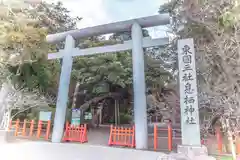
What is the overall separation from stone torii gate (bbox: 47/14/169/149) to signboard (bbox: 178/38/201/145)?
40.7 inches

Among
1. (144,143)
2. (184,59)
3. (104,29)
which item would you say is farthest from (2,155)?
Result: (184,59)

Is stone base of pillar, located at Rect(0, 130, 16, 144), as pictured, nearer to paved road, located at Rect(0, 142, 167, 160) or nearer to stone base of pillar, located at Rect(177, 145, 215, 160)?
paved road, located at Rect(0, 142, 167, 160)

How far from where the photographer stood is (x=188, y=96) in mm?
4512

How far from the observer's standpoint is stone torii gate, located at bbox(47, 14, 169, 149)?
5.41 meters

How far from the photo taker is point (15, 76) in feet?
28.8

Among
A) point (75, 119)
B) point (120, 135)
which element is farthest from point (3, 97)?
point (120, 135)

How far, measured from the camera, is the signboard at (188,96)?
425 cm

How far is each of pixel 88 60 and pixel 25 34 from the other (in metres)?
2.97

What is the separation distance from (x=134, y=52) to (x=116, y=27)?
1188mm

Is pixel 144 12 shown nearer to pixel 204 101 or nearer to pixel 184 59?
pixel 184 59

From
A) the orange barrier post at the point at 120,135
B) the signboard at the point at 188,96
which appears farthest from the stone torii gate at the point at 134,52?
the signboard at the point at 188,96

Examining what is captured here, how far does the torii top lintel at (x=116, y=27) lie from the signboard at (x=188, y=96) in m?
1.33

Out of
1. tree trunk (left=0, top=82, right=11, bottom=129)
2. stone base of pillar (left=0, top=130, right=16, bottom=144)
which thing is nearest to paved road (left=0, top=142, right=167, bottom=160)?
stone base of pillar (left=0, top=130, right=16, bottom=144)

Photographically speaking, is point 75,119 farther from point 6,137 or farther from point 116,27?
point 116,27
